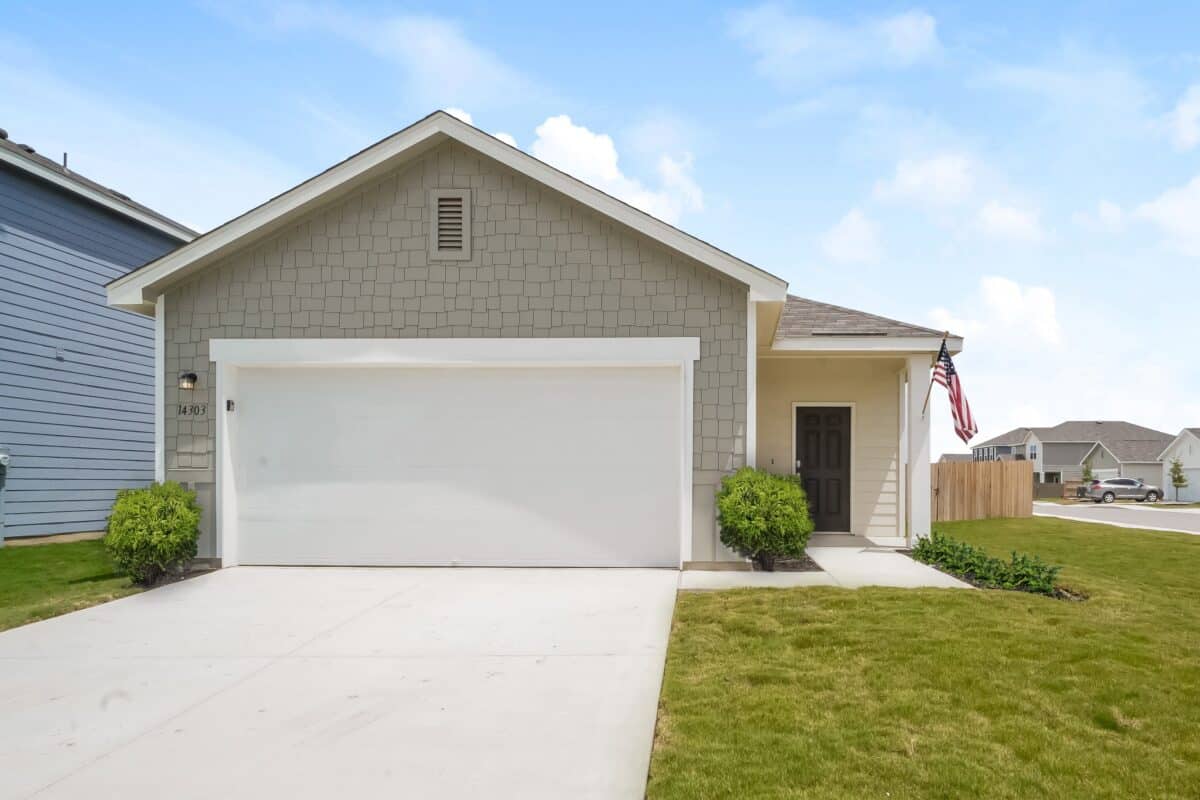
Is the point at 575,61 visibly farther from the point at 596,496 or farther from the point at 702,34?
the point at 596,496

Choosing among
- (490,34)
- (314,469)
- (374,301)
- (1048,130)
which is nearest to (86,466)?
(314,469)

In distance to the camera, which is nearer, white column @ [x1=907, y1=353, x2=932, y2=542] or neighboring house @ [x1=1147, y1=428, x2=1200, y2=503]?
white column @ [x1=907, y1=353, x2=932, y2=542]

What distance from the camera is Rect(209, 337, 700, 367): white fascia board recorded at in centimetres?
895

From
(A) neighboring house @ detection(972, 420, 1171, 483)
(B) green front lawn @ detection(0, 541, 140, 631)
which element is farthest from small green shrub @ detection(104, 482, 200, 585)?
(A) neighboring house @ detection(972, 420, 1171, 483)

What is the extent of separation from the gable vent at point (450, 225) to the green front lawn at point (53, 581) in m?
5.05

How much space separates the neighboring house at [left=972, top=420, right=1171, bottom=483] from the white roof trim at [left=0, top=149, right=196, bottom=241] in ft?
192

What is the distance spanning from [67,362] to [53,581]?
6.05 m

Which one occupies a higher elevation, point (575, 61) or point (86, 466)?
point (575, 61)

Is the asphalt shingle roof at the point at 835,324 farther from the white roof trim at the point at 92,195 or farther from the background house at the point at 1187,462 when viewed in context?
the background house at the point at 1187,462

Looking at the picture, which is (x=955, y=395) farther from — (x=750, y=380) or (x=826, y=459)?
(x=750, y=380)

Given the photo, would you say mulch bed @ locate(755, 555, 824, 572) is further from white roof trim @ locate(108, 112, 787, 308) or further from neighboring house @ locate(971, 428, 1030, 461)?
neighboring house @ locate(971, 428, 1030, 461)

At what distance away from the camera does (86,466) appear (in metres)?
14.4

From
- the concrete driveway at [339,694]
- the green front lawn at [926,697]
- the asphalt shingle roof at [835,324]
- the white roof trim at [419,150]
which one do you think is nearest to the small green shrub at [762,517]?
the green front lawn at [926,697]

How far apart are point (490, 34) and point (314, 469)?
6.68 meters
